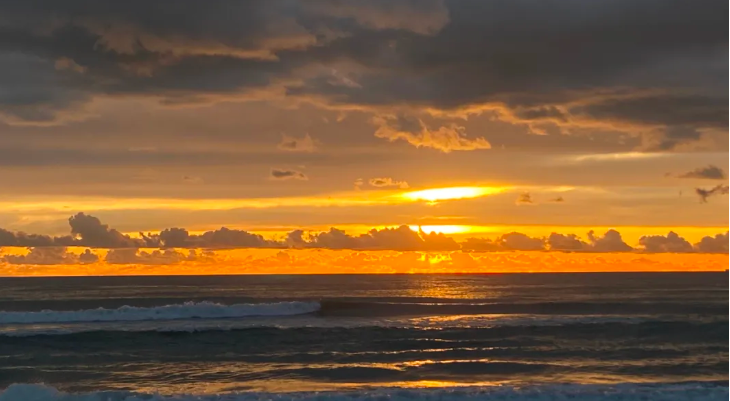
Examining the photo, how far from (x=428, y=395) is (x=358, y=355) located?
333 inches

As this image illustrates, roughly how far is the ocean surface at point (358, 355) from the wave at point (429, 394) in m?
0.05

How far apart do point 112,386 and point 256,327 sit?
43.7 feet

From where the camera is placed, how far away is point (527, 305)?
165 feet

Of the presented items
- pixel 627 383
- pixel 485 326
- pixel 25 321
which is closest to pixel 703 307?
pixel 485 326

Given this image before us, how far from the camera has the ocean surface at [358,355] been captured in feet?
65.1

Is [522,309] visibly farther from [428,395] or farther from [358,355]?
[428,395]

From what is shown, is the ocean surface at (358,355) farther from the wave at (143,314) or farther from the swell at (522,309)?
the swell at (522,309)

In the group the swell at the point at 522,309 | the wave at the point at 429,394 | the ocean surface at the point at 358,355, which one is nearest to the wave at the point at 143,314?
the ocean surface at the point at 358,355

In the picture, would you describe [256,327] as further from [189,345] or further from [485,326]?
[485,326]

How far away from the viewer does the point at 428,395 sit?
61.3 ft

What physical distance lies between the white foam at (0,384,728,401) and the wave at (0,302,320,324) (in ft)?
69.3

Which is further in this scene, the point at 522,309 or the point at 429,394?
the point at 522,309

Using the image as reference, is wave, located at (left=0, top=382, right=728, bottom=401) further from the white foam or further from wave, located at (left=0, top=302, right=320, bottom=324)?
wave, located at (left=0, top=302, right=320, bottom=324)

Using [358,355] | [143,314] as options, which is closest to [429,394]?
[358,355]
